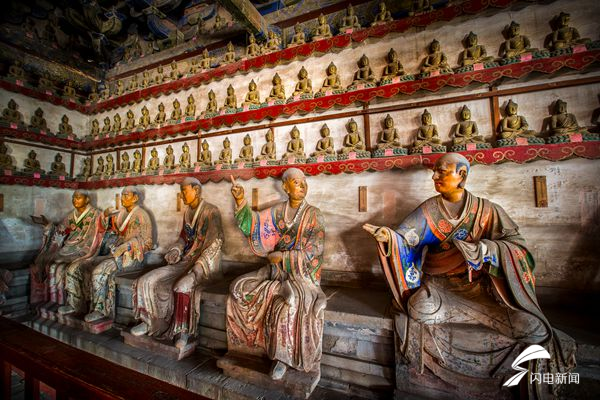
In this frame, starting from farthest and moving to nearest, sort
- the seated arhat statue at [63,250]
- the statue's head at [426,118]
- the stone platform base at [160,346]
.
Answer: the seated arhat statue at [63,250]
the statue's head at [426,118]
the stone platform base at [160,346]

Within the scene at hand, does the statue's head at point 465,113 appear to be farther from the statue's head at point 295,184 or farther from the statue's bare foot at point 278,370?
the statue's bare foot at point 278,370

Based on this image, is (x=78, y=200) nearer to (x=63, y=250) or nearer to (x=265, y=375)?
(x=63, y=250)

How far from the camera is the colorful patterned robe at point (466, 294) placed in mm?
2500

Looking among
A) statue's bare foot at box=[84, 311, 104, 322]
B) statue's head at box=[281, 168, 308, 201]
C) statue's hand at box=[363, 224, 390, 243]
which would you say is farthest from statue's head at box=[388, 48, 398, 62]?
statue's bare foot at box=[84, 311, 104, 322]

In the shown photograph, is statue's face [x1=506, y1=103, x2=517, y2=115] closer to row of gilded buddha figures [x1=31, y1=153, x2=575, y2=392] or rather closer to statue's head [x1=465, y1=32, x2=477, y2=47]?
statue's head [x1=465, y1=32, x2=477, y2=47]

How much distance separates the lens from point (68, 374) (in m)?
1.45

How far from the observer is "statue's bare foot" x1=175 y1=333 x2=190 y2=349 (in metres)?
3.74

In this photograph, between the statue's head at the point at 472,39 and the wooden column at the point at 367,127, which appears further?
the wooden column at the point at 367,127

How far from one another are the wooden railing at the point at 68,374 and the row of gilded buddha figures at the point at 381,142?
3983mm

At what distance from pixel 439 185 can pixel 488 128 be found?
5.41ft

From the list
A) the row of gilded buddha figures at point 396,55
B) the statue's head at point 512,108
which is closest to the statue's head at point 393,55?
the row of gilded buddha figures at point 396,55

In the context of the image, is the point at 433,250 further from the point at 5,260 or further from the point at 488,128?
the point at 5,260

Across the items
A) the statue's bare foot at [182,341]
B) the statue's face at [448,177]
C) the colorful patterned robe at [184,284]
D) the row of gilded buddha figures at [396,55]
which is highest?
the row of gilded buddha figures at [396,55]

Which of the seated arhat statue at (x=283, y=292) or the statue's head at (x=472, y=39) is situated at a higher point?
the statue's head at (x=472, y=39)
